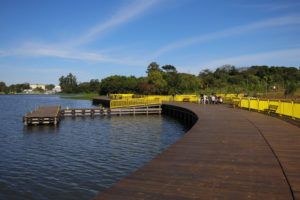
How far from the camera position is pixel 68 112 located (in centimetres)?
3666

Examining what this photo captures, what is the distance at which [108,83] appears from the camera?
9706 centimetres

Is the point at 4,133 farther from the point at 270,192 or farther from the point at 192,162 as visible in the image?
the point at 270,192

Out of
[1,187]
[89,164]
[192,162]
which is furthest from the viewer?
[89,164]

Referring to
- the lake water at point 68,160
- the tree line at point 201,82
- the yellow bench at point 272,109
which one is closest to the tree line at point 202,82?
the tree line at point 201,82

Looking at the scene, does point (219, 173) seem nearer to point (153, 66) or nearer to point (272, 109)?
point (272, 109)

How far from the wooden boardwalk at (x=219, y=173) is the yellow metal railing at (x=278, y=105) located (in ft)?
23.0

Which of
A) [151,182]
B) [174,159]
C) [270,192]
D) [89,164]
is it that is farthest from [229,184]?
[89,164]

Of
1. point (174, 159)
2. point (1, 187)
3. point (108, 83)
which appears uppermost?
point (108, 83)

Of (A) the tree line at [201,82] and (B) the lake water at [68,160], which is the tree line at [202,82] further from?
(B) the lake water at [68,160]

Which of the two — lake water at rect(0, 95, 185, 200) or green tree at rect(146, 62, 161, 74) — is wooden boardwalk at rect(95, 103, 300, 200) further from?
green tree at rect(146, 62, 161, 74)

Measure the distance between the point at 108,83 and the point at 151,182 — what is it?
9301cm

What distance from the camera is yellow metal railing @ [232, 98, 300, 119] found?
16612 mm

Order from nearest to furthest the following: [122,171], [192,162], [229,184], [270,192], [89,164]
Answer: [270,192] < [229,184] < [192,162] < [122,171] < [89,164]

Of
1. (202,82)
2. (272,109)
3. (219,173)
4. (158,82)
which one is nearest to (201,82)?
(202,82)
